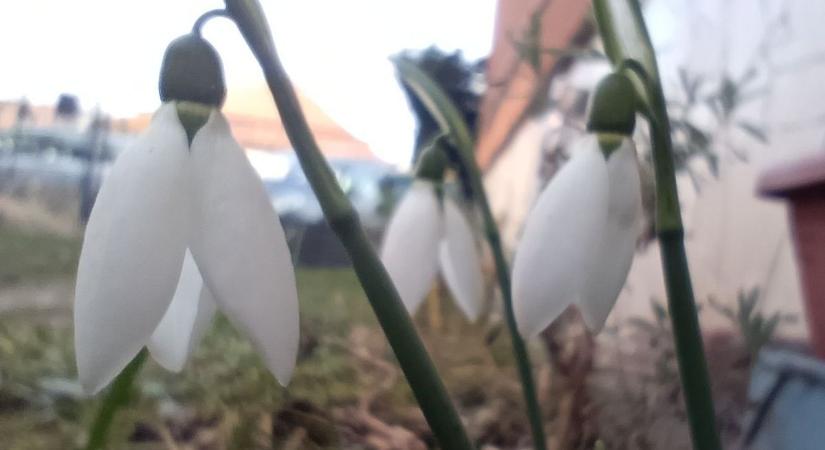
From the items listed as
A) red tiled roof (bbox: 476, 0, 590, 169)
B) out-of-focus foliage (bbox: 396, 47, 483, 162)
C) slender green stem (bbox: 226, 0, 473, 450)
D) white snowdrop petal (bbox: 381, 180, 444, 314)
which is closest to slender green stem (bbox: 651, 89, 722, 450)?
slender green stem (bbox: 226, 0, 473, 450)

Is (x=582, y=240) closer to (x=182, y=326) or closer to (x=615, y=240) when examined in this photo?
(x=615, y=240)

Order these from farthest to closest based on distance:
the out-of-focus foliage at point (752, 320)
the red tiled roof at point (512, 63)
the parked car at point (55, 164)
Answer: the red tiled roof at point (512, 63)
the parked car at point (55, 164)
the out-of-focus foliage at point (752, 320)

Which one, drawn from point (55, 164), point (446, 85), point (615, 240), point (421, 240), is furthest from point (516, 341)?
point (446, 85)

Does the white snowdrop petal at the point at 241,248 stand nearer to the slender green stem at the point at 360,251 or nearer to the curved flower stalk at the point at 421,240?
the slender green stem at the point at 360,251

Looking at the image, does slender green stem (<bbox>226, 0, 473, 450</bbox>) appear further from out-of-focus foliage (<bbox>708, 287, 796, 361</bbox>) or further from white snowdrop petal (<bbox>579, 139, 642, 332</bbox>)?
out-of-focus foliage (<bbox>708, 287, 796, 361</bbox>)

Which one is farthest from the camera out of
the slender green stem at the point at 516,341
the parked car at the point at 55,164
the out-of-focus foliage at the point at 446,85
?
the out-of-focus foliage at the point at 446,85

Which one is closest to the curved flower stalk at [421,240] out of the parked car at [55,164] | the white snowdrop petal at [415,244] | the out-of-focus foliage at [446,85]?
the white snowdrop petal at [415,244]

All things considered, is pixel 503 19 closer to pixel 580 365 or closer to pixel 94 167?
pixel 94 167
